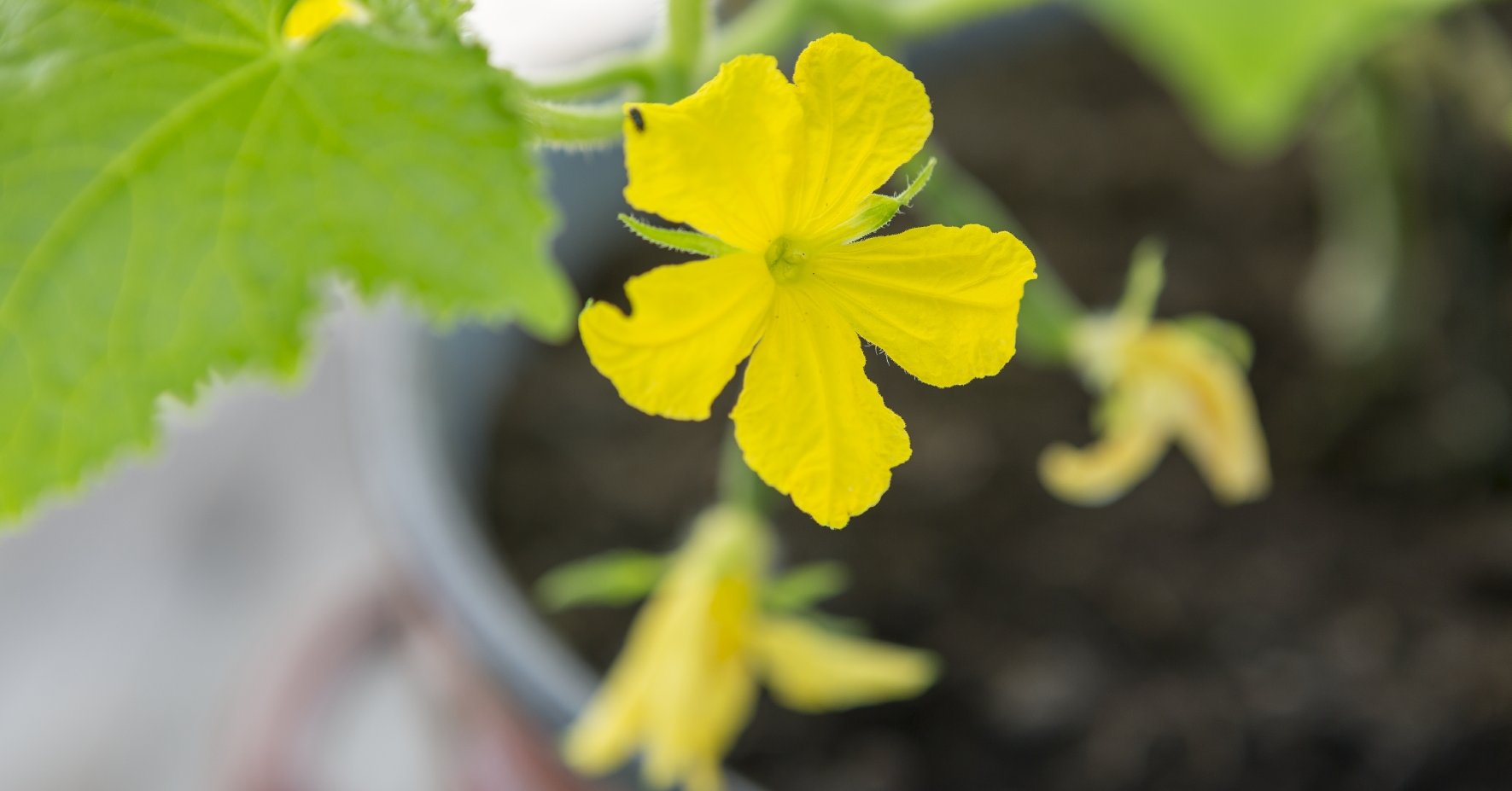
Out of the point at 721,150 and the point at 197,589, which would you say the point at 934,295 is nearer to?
the point at 721,150

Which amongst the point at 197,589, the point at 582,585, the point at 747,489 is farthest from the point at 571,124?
the point at 197,589

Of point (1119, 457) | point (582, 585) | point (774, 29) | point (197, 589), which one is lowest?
point (197, 589)

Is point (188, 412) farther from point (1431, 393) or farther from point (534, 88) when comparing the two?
point (1431, 393)

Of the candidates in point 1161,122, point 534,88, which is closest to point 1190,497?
point 1161,122

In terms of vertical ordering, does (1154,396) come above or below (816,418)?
below

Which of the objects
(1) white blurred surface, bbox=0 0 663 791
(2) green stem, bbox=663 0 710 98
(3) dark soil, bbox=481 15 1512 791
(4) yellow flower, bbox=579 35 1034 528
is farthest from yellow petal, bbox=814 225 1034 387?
(1) white blurred surface, bbox=0 0 663 791

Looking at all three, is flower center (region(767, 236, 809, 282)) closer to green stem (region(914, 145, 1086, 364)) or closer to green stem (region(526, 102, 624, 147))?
green stem (region(526, 102, 624, 147))

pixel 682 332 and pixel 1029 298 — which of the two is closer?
pixel 682 332
